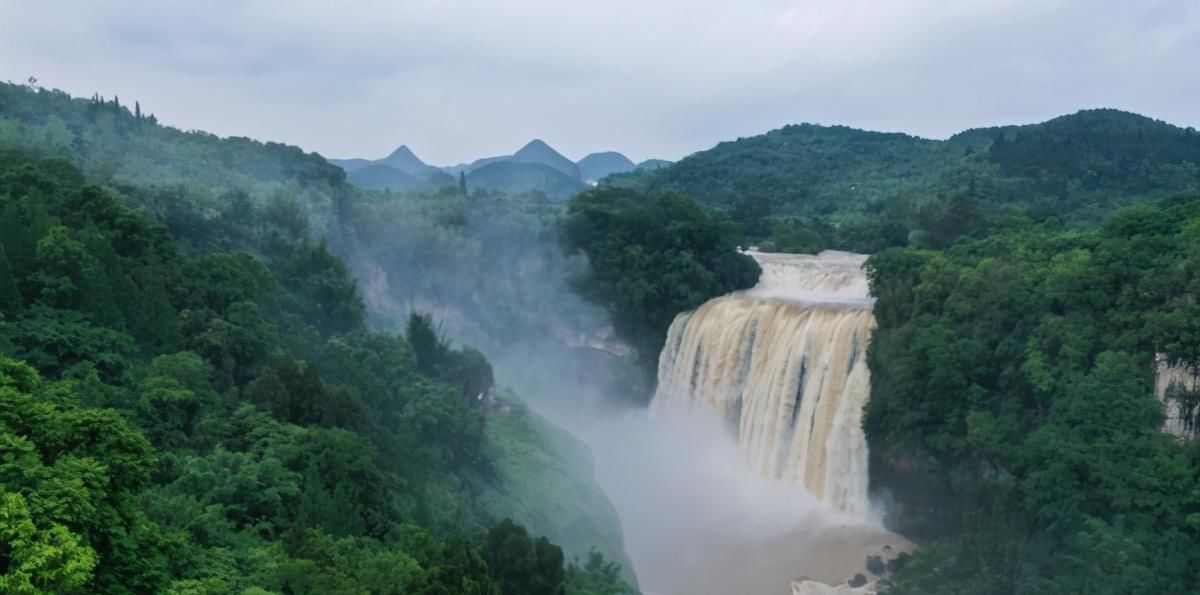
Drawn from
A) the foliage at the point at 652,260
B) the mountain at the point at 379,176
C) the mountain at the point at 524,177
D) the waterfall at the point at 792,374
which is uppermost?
the mountain at the point at 524,177

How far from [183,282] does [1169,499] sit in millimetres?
18763

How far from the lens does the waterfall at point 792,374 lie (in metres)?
26.2

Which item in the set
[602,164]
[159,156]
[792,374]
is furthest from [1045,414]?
[602,164]

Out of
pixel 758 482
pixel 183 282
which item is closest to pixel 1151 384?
pixel 758 482

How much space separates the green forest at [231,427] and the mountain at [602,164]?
268ft

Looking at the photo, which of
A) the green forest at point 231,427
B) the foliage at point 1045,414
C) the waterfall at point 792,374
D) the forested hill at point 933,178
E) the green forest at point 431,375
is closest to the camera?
the green forest at point 231,427

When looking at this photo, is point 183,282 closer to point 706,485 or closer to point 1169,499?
point 706,485

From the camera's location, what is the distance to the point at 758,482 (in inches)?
1117

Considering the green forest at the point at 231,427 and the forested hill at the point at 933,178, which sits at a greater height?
the forested hill at the point at 933,178

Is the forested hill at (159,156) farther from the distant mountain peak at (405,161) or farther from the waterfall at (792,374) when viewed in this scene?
the distant mountain peak at (405,161)

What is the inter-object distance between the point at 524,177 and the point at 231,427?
7333 centimetres

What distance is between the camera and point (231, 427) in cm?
1405

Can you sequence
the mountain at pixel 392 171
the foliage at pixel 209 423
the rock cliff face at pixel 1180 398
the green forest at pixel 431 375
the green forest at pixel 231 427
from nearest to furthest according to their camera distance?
the foliage at pixel 209 423
the green forest at pixel 231 427
the green forest at pixel 431 375
the rock cliff face at pixel 1180 398
the mountain at pixel 392 171

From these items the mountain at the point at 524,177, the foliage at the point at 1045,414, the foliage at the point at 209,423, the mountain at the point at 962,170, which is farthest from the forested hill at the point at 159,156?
the mountain at the point at 524,177
